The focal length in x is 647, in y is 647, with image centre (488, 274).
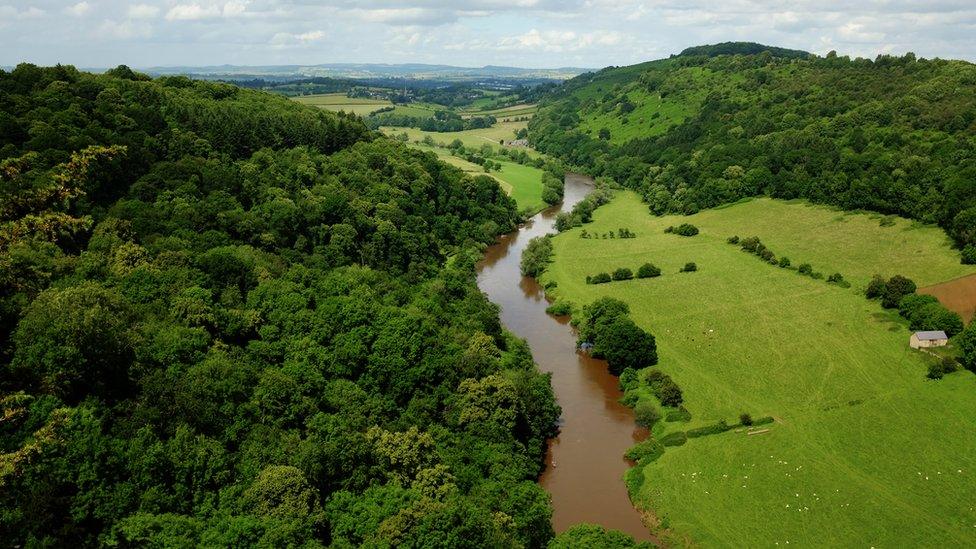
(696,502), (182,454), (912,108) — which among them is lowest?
(696,502)

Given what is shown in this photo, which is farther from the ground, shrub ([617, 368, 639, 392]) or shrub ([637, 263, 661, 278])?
shrub ([637, 263, 661, 278])

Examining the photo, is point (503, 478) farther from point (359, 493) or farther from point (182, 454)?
point (182, 454)

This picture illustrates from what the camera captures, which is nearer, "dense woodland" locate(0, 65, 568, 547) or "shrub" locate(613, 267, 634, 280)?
"dense woodland" locate(0, 65, 568, 547)

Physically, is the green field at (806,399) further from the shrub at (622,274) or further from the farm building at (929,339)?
the shrub at (622,274)

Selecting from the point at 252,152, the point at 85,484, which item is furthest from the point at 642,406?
the point at 252,152

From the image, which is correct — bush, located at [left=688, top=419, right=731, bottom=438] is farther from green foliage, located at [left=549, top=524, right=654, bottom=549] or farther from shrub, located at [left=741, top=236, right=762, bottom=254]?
shrub, located at [left=741, top=236, right=762, bottom=254]

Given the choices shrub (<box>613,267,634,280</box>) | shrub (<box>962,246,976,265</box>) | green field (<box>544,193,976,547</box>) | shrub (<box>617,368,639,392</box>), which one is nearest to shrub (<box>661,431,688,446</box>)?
green field (<box>544,193,976,547</box>)

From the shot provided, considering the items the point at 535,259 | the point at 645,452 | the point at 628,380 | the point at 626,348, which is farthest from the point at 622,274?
the point at 645,452
